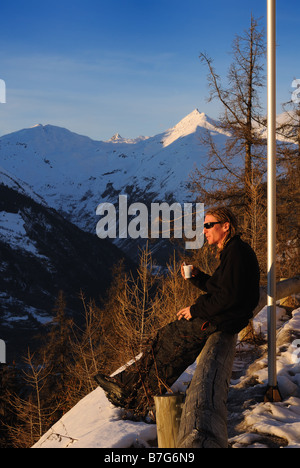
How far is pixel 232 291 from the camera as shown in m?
3.61

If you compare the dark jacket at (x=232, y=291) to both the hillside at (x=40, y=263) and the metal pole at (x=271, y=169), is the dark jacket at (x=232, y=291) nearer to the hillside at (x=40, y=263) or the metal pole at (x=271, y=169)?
the metal pole at (x=271, y=169)

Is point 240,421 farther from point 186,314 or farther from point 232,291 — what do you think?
point 232,291

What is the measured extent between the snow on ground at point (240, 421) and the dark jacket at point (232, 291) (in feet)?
2.38

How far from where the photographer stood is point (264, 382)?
15.4 feet

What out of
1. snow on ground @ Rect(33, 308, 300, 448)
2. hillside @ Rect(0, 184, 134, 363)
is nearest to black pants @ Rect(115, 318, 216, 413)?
snow on ground @ Rect(33, 308, 300, 448)

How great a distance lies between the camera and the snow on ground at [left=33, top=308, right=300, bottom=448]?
3498 mm

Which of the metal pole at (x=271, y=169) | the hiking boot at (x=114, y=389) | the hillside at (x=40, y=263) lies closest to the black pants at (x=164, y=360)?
the hiking boot at (x=114, y=389)

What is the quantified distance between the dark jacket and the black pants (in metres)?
0.13

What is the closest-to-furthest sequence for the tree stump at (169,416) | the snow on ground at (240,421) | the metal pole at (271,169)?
the tree stump at (169,416)
the snow on ground at (240,421)
the metal pole at (271,169)

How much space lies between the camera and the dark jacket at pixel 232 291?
3.62m

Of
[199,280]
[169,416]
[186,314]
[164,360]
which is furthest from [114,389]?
[169,416]

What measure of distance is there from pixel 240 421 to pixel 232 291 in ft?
3.57

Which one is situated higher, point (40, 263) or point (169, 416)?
point (169, 416)
